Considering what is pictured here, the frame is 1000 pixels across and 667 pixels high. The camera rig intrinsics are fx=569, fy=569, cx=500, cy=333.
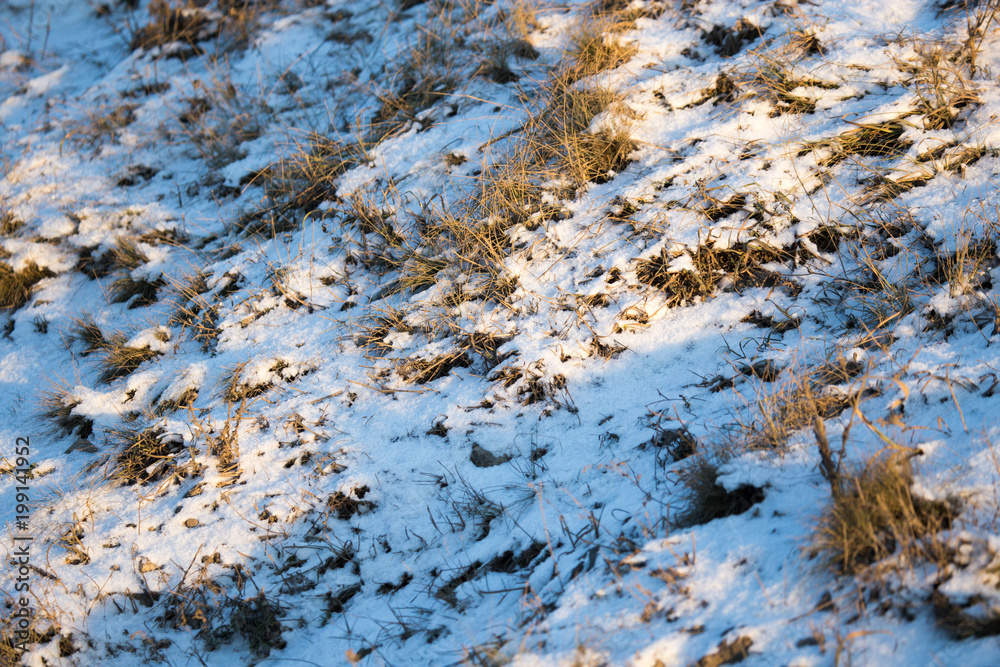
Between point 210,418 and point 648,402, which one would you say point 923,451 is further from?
point 210,418

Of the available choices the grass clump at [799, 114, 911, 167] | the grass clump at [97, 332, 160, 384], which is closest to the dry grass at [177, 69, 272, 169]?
the grass clump at [97, 332, 160, 384]

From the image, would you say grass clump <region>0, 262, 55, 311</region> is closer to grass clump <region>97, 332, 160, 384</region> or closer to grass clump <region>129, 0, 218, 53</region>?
grass clump <region>97, 332, 160, 384</region>

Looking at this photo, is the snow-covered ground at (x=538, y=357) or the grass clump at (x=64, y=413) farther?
the grass clump at (x=64, y=413)

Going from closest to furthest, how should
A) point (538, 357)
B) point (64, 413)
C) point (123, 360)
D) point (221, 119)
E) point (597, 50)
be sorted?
point (538, 357) → point (64, 413) → point (123, 360) → point (597, 50) → point (221, 119)

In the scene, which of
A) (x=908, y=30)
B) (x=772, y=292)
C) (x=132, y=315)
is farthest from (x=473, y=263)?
(x=908, y=30)

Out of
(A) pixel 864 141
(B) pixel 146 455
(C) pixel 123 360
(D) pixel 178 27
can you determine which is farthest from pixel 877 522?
(D) pixel 178 27

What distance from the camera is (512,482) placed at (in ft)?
7.82

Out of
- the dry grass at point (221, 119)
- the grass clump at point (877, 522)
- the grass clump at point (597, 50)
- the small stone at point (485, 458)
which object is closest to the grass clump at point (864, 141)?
the grass clump at point (597, 50)

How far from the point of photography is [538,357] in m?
2.67

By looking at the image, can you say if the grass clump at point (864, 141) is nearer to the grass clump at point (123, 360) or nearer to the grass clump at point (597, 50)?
the grass clump at point (597, 50)

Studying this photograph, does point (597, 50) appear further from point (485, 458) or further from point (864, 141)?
point (485, 458)

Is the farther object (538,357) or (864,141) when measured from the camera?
(864,141)

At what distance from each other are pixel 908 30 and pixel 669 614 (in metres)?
3.55

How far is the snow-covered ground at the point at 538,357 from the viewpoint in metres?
1.76
